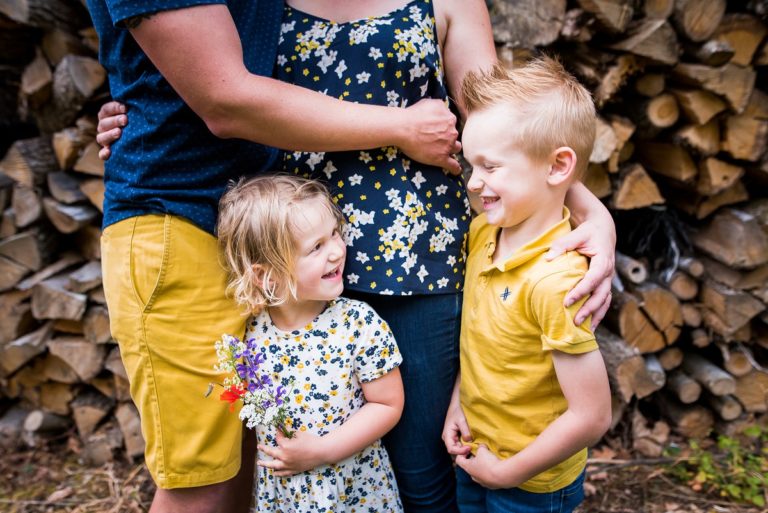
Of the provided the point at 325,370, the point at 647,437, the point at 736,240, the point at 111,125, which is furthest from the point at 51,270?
the point at 736,240

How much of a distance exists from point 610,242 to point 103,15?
1.08 meters

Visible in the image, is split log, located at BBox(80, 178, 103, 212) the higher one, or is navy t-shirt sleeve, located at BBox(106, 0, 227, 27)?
navy t-shirt sleeve, located at BBox(106, 0, 227, 27)

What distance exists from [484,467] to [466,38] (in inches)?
37.6

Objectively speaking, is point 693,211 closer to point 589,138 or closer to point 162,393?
point 589,138

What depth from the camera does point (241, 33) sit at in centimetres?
132

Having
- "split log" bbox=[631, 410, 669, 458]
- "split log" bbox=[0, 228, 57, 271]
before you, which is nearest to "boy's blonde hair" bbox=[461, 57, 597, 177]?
"split log" bbox=[631, 410, 669, 458]

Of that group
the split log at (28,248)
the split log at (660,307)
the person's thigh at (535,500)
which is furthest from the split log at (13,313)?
the split log at (660,307)

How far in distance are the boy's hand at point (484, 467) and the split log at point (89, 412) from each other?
6.20 ft

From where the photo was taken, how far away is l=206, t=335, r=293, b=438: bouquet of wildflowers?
1.19m

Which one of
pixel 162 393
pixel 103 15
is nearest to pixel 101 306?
pixel 162 393

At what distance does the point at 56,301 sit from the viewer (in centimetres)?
243

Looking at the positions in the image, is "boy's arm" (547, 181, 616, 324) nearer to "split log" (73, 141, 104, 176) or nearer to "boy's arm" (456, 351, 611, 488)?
"boy's arm" (456, 351, 611, 488)

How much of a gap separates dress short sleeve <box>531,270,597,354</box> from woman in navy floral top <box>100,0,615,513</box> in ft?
0.59

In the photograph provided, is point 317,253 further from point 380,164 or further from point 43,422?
point 43,422
